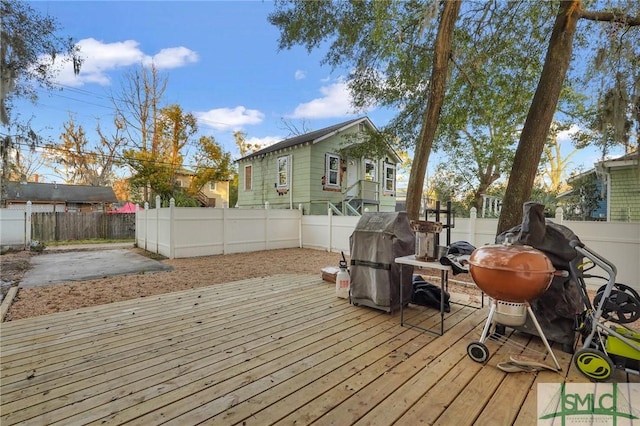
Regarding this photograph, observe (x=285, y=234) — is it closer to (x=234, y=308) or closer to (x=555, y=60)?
(x=234, y=308)

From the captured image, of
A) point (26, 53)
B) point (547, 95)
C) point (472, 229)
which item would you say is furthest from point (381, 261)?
point (26, 53)

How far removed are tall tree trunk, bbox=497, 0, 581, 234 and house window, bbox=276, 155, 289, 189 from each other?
30.3ft

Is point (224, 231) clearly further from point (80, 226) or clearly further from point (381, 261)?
point (80, 226)

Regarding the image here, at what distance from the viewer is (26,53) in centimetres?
437

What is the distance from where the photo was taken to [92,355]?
2381 mm

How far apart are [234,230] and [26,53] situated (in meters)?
5.72

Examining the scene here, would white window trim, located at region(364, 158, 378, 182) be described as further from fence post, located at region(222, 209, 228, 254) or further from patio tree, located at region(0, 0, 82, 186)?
patio tree, located at region(0, 0, 82, 186)

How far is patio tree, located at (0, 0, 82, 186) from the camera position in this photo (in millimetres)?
4172

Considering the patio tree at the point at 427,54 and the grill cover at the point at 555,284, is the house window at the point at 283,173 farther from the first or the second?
the grill cover at the point at 555,284

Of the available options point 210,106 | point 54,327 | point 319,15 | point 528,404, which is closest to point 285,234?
point 319,15

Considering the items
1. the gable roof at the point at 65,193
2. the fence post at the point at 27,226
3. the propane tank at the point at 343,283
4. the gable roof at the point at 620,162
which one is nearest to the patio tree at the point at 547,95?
Answer: the propane tank at the point at 343,283

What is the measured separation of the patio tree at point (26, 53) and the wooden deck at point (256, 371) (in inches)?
146

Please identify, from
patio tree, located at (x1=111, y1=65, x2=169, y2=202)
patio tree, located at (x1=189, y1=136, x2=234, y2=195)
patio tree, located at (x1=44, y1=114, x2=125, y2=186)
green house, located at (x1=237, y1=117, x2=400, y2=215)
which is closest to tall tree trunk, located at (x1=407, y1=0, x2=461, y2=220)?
green house, located at (x1=237, y1=117, x2=400, y2=215)

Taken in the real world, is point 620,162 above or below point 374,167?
below
